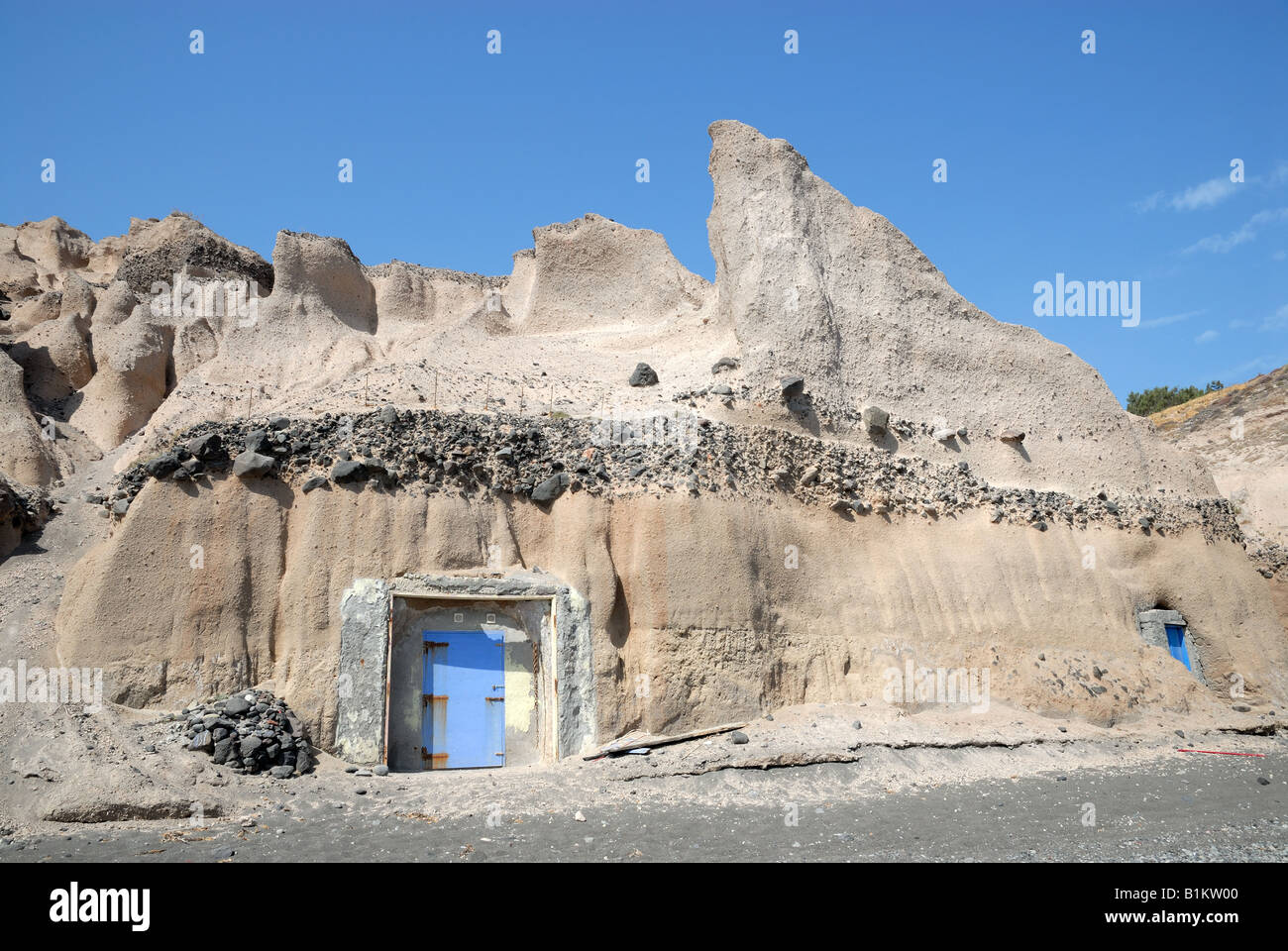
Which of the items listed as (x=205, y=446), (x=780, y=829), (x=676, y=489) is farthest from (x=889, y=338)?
(x=205, y=446)

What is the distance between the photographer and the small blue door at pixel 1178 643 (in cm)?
1772

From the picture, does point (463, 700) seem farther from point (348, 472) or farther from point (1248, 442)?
point (1248, 442)

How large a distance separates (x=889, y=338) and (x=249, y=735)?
14034mm

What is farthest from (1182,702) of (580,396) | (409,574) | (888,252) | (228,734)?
(228,734)

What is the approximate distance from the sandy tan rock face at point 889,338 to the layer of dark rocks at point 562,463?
1.56 metres

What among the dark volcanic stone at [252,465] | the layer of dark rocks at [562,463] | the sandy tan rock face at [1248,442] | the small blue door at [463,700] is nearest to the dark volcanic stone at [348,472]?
the layer of dark rocks at [562,463]

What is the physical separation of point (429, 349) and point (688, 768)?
38.9ft

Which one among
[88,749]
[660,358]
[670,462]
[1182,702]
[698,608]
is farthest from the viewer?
[660,358]

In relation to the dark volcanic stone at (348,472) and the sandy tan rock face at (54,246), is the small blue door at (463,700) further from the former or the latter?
the sandy tan rock face at (54,246)

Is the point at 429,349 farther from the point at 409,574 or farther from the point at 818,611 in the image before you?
the point at 818,611

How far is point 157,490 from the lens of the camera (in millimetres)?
13109

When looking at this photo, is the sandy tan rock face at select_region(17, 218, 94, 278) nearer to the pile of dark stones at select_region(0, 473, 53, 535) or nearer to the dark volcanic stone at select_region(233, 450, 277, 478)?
the pile of dark stones at select_region(0, 473, 53, 535)

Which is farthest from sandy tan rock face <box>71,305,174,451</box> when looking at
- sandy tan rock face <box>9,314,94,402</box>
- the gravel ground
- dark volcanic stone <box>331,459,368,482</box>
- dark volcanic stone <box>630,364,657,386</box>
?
the gravel ground

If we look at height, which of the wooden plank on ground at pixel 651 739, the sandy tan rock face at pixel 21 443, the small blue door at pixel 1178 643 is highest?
the sandy tan rock face at pixel 21 443
